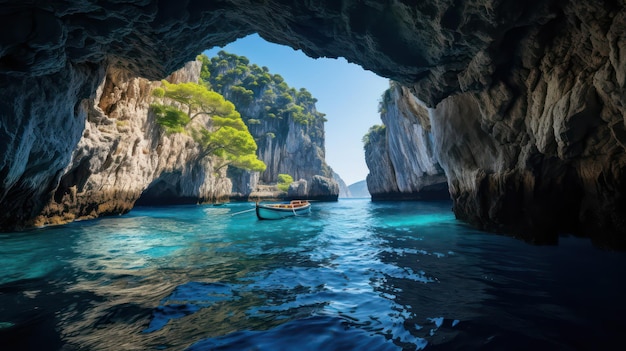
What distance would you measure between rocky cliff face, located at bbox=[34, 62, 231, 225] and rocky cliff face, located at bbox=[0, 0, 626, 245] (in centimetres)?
276

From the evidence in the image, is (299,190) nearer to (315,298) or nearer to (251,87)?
(251,87)

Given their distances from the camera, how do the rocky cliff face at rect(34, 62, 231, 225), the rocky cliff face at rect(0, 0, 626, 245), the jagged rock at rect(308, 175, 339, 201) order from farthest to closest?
1. the jagged rock at rect(308, 175, 339, 201)
2. the rocky cliff face at rect(34, 62, 231, 225)
3. the rocky cliff face at rect(0, 0, 626, 245)

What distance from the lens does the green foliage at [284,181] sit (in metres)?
59.4

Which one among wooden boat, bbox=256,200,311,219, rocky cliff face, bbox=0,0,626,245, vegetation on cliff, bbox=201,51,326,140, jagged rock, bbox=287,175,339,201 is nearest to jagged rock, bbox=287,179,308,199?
jagged rock, bbox=287,175,339,201

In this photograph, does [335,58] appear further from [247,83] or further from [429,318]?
[247,83]

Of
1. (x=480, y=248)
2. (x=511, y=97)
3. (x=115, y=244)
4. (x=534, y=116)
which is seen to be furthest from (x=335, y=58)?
(x=115, y=244)

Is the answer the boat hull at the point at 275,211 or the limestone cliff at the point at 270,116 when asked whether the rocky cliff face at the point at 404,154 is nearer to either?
the boat hull at the point at 275,211

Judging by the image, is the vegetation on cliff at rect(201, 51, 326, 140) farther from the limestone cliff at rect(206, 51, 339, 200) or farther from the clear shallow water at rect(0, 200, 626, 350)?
the clear shallow water at rect(0, 200, 626, 350)

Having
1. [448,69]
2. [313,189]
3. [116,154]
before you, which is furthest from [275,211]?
[313,189]

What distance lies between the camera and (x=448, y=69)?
854cm

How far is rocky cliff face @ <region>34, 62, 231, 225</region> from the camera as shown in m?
13.9

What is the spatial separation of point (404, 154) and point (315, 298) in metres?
32.6

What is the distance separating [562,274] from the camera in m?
5.25

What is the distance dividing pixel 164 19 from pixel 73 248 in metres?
7.06
